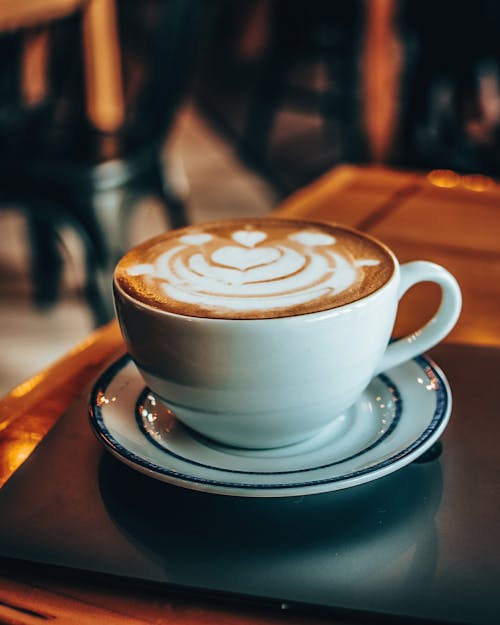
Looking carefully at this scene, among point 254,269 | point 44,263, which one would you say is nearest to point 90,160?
point 44,263

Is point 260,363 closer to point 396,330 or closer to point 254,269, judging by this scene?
point 254,269

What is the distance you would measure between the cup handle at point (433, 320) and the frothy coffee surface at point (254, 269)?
0.05ft

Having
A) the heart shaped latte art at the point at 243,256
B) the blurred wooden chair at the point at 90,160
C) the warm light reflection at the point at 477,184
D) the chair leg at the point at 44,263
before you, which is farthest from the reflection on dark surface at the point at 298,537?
the chair leg at the point at 44,263

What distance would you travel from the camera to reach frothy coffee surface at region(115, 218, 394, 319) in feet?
1.16

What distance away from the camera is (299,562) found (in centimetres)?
31

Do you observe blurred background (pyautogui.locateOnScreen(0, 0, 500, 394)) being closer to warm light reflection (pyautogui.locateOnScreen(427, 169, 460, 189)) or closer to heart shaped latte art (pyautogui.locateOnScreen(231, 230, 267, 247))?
warm light reflection (pyautogui.locateOnScreen(427, 169, 460, 189))

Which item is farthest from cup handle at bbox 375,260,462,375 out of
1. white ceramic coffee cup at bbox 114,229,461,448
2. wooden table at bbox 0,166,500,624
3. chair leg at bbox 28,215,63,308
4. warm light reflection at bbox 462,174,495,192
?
chair leg at bbox 28,215,63,308

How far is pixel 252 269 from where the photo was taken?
385 millimetres

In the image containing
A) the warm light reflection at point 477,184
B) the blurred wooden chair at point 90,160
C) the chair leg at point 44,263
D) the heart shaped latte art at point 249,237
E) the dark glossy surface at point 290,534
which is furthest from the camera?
the chair leg at point 44,263

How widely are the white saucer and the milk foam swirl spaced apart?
0.07 meters

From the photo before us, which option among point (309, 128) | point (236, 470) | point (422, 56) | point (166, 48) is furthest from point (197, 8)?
point (309, 128)

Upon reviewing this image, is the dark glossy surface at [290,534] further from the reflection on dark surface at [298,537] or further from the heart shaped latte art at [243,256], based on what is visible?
the heart shaped latte art at [243,256]

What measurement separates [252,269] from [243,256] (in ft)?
0.06

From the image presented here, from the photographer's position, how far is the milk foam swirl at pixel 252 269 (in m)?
0.36
